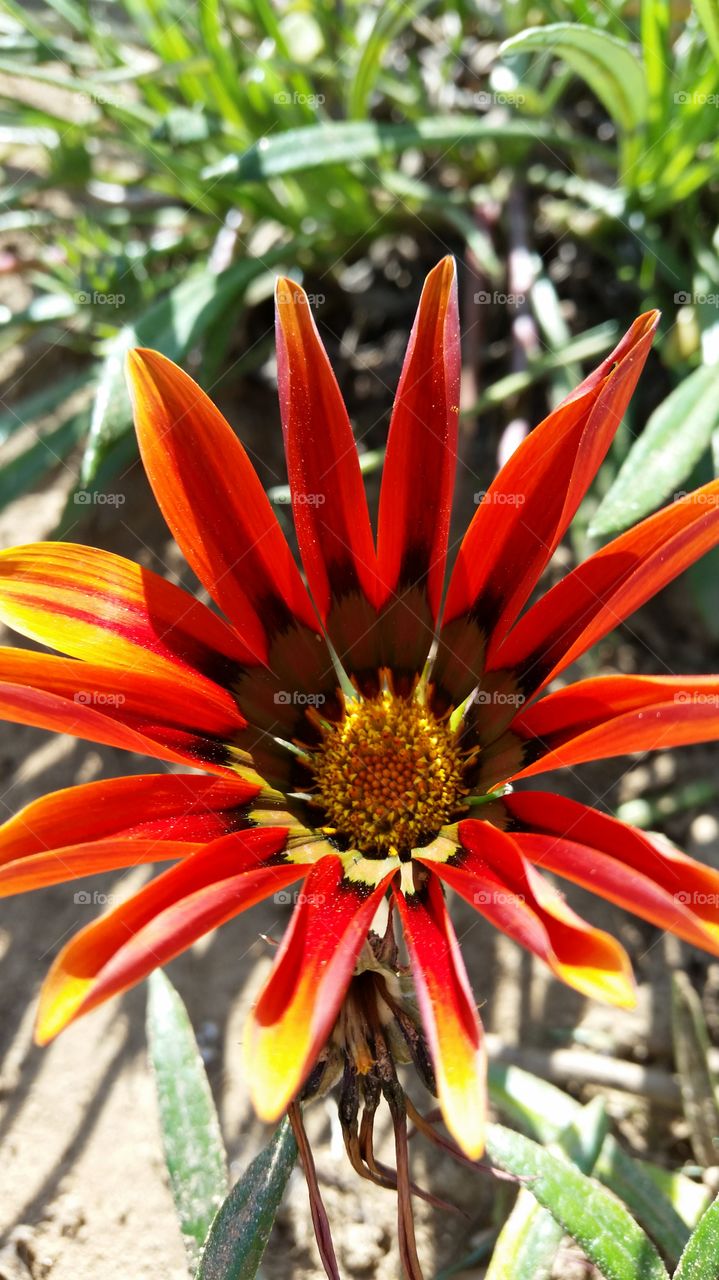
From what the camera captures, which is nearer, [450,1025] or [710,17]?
[450,1025]

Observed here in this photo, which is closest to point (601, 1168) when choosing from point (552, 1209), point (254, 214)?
point (552, 1209)

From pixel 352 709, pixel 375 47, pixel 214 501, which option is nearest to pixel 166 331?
pixel 375 47

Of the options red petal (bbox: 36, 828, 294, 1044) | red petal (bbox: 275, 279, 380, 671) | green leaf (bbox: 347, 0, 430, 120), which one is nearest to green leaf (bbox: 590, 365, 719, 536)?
red petal (bbox: 275, 279, 380, 671)

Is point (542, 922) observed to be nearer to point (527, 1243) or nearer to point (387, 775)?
point (387, 775)

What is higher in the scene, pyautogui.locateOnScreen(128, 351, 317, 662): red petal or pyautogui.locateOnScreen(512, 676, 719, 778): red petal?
pyautogui.locateOnScreen(128, 351, 317, 662): red petal

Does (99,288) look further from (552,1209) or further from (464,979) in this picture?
(552,1209)

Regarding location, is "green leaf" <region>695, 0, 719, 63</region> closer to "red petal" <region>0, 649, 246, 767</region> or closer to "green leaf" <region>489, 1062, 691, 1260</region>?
"red petal" <region>0, 649, 246, 767</region>
